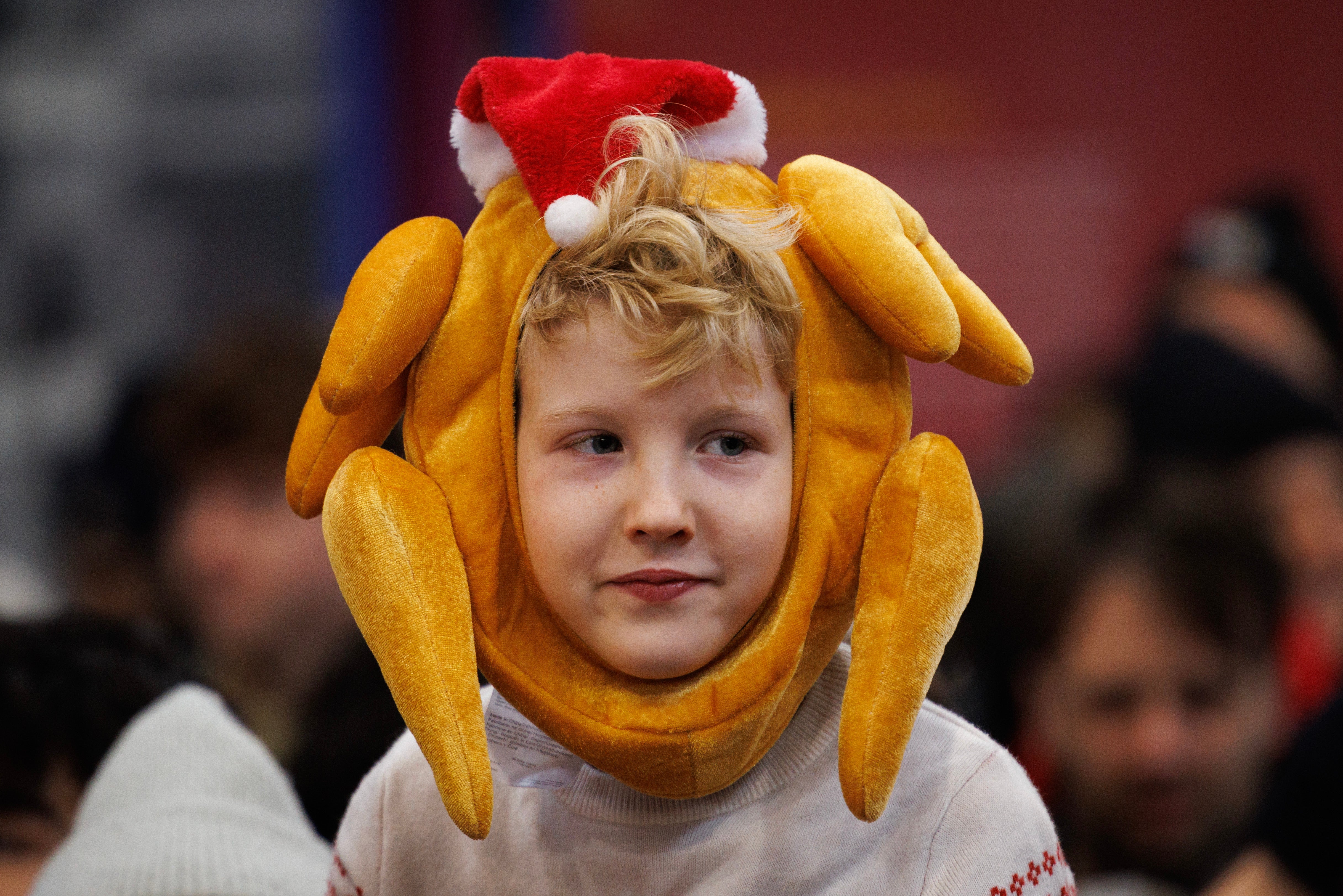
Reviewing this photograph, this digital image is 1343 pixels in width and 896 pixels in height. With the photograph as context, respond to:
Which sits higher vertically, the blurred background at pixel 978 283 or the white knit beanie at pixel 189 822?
the white knit beanie at pixel 189 822

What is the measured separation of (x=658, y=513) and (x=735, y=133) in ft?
0.87

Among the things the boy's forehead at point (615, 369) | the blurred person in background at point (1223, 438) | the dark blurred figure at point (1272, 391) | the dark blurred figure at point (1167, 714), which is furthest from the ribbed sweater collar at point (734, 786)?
the dark blurred figure at point (1272, 391)

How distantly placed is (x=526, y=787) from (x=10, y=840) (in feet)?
1.96

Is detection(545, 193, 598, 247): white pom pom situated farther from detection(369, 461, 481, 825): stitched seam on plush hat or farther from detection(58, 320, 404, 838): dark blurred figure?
detection(58, 320, 404, 838): dark blurred figure

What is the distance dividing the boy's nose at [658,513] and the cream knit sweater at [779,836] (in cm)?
19

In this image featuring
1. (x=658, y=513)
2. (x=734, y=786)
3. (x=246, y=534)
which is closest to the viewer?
(x=658, y=513)

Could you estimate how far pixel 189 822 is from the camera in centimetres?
119

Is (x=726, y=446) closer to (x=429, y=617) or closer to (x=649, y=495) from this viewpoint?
(x=649, y=495)

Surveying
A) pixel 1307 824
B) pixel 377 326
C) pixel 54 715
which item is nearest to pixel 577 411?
pixel 377 326

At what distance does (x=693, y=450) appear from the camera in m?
0.94

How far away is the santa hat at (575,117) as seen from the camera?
3.12ft

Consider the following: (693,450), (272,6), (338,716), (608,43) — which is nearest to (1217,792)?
(338,716)

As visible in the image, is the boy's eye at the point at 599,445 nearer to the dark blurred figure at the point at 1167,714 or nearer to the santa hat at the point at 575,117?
the santa hat at the point at 575,117

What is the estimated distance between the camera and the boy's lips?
93 centimetres
